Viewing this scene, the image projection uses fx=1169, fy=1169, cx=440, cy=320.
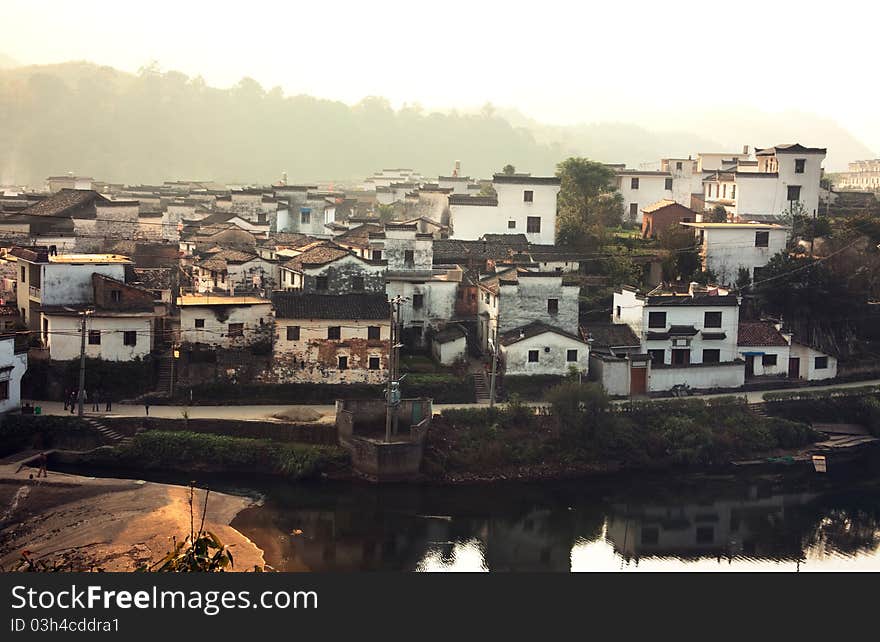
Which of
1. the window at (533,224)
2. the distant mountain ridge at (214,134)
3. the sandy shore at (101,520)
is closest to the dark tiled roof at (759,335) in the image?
the window at (533,224)

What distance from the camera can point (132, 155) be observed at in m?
83.5

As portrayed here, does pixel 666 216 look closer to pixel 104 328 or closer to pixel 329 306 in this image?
pixel 329 306

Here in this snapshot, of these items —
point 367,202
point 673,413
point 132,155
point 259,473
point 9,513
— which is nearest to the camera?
point 9,513

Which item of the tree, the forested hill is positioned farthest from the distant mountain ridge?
the tree

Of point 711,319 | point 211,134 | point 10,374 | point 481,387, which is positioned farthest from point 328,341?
point 211,134

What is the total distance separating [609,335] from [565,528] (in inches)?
314

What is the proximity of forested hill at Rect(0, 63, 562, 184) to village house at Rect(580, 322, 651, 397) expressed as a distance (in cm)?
5631

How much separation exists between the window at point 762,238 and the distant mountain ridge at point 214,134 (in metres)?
51.2

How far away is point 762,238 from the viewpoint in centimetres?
3397

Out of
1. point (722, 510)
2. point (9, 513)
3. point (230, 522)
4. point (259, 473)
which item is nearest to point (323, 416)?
point (259, 473)

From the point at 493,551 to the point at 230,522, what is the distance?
16.0ft

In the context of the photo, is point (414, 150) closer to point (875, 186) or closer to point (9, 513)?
point (875, 186)

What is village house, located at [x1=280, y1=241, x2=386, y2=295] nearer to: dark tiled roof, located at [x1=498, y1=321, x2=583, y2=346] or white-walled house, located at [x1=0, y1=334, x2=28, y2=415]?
dark tiled roof, located at [x1=498, y1=321, x2=583, y2=346]

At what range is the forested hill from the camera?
81812 millimetres
